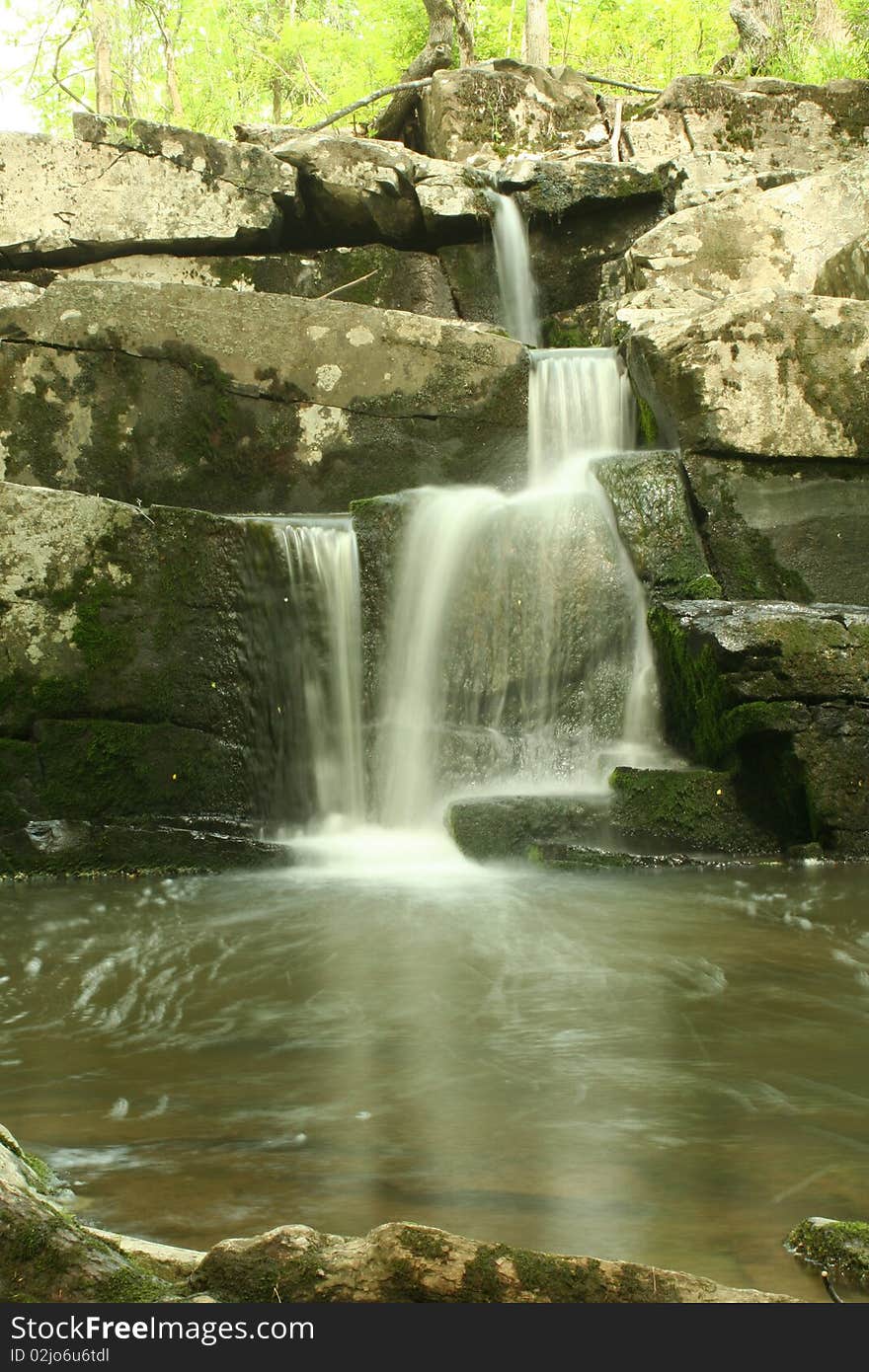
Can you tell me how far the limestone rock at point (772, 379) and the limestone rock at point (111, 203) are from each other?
5551mm

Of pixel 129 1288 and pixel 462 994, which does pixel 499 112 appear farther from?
pixel 129 1288

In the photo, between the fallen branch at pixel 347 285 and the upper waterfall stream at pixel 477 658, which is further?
the fallen branch at pixel 347 285

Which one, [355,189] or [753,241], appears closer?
[753,241]

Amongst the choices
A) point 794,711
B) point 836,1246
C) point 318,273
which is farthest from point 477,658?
point 318,273

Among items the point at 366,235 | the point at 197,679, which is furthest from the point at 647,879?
the point at 366,235

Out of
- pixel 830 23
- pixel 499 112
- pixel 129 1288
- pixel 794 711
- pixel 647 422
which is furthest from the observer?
pixel 830 23

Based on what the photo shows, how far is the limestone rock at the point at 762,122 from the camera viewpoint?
14039 millimetres

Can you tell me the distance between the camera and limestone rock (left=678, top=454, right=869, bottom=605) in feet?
26.4

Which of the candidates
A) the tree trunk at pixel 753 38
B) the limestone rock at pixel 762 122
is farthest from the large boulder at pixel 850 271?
the tree trunk at pixel 753 38

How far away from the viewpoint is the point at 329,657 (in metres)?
7.47

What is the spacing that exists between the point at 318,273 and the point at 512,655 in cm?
638

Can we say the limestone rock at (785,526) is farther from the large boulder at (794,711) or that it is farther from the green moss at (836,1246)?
the green moss at (836,1246)

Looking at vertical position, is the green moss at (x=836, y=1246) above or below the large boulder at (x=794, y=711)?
below

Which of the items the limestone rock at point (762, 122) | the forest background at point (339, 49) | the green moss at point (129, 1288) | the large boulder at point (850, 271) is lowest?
the green moss at point (129, 1288)
